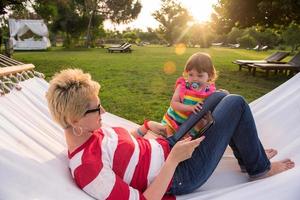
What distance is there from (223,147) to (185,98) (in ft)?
2.34

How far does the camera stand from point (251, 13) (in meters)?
12.5

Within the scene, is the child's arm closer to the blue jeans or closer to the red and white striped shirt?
the blue jeans

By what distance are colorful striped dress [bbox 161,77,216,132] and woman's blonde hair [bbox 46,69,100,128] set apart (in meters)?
1.21

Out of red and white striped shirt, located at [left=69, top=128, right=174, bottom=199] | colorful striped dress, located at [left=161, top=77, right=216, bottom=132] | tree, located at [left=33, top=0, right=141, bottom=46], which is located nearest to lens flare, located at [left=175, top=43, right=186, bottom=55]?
tree, located at [left=33, top=0, right=141, bottom=46]

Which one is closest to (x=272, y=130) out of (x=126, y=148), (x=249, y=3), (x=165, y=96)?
(x=126, y=148)

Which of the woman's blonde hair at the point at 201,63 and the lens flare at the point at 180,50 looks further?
the lens flare at the point at 180,50

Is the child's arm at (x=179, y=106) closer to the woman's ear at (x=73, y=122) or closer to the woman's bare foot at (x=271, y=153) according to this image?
the woman's bare foot at (x=271, y=153)

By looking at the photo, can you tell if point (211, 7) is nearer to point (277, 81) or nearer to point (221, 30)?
point (221, 30)

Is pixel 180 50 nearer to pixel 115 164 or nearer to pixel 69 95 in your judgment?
pixel 115 164

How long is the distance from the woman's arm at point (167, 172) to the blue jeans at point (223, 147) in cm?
30

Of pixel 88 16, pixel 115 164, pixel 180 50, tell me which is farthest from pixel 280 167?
pixel 88 16

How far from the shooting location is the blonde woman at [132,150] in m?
1.74

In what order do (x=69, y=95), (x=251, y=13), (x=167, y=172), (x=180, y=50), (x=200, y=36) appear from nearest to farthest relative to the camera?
(x=69, y=95) < (x=167, y=172) < (x=251, y=13) < (x=180, y=50) < (x=200, y=36)

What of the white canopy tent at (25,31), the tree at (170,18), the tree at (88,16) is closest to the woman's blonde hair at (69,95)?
the tree at (88,16)
